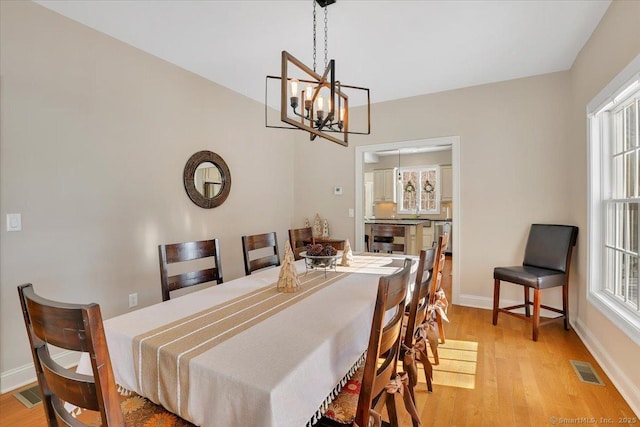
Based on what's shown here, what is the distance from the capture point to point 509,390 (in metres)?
2.07

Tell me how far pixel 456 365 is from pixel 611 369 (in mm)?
1009

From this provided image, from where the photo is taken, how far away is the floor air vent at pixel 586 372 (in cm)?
217

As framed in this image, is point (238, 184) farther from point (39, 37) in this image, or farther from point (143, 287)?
point (39, 37)

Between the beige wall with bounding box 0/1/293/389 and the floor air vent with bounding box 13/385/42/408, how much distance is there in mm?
182

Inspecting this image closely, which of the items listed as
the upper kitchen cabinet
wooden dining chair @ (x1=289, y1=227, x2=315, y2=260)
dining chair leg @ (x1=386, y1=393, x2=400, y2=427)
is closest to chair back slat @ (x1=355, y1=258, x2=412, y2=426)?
dining chair leg @ (x1=386, y1=393, x2=400, y2=427)

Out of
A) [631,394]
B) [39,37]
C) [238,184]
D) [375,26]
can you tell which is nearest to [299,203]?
[238,184]

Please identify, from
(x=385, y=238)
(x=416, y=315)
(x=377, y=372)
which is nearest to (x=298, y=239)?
(x=385, y=238)

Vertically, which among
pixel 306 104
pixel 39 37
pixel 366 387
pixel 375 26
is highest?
pixel 375 26

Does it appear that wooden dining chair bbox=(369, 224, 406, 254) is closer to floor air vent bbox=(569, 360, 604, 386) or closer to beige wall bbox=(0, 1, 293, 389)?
floor air vent bbox=(569, 360, 604, 386)

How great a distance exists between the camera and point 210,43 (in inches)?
108

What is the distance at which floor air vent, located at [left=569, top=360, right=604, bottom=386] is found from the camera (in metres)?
2.17

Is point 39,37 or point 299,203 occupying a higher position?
point 39,37

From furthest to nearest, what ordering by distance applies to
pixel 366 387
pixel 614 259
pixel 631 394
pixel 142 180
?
pixel 142 180
pixel 614 259
pixel 631 394
pixel 366 387

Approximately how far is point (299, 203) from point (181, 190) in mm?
2000
